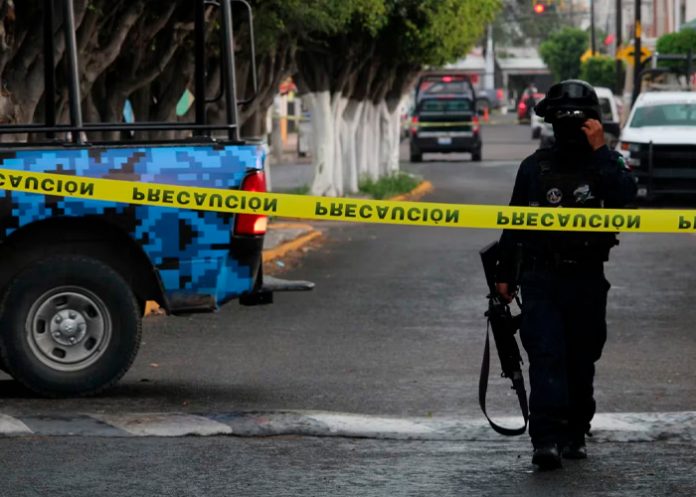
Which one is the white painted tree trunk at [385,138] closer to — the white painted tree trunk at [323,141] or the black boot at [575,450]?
the white painted tree trunk at [323,141]

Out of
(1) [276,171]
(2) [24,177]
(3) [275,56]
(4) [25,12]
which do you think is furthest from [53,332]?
(1) [276,171]

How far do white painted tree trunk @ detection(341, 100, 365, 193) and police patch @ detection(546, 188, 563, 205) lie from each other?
2552 cm

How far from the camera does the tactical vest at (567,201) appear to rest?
7.73 metres

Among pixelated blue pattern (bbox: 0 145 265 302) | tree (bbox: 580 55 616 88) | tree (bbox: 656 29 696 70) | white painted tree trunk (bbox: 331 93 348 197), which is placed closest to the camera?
pixelated blue pattern (bbox: 0 145 265 302)

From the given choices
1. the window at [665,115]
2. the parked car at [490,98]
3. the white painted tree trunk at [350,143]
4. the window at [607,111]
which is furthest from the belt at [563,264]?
the parked car at [490,98]

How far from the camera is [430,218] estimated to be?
8.15 m

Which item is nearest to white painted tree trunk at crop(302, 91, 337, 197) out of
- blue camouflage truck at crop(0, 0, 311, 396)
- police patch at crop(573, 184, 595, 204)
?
blue camouflage truck at crop(0, 0, 311, 396)

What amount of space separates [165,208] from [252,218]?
1.66ft

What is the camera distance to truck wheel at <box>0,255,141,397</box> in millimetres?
9594

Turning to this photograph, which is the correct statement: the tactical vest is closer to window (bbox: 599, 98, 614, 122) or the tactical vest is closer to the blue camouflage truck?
the blue camouflage truck

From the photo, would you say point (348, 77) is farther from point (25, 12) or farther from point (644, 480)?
point (644, 480)

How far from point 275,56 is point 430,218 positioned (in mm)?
18215

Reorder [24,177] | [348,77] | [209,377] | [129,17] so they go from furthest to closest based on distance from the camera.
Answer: [348,77] → [129,17] → [209,377] → [24,177]

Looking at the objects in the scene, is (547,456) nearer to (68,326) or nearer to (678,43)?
(68,326)
